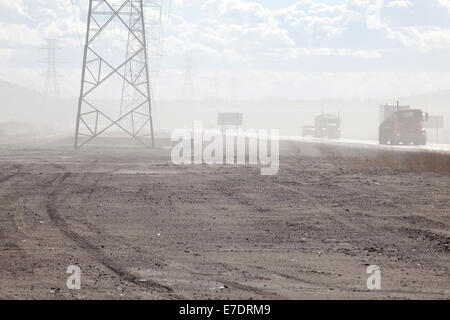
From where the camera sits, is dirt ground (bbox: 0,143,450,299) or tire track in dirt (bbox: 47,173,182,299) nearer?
tire track in dirt (bbox: 47,173,182,299)

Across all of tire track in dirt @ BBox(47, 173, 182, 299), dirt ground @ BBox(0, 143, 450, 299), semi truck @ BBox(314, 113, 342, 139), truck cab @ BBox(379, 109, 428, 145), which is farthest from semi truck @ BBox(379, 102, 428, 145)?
tire track in dirt @ BBox(47, 173, 182, 299)

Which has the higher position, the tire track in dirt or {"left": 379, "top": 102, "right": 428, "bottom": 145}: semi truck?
{"left": 379, "top": 102, "right": 428, "bottom": 145}: semi truck

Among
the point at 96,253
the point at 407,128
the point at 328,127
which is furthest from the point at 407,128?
the point at 96,253

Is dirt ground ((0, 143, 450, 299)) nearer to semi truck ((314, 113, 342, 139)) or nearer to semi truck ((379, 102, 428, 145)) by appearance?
semi truck ((379, 102, 428, 145))

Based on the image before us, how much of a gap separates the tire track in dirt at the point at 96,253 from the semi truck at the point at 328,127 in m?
78.2

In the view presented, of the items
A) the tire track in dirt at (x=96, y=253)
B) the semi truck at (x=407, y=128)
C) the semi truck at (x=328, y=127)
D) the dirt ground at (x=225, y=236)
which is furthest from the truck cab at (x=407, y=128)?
the tire track in dirt at (x=96, y=253)

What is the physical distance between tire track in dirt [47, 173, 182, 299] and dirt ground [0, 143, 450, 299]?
23 mm

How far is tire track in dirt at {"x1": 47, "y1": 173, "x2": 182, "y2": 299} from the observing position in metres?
9.80

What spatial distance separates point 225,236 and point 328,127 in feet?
273

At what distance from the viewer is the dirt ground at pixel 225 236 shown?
997cm

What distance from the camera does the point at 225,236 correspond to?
1429 centimetres

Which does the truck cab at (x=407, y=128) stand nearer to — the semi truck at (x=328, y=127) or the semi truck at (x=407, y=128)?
the semi truck at (x=407, y=128)
